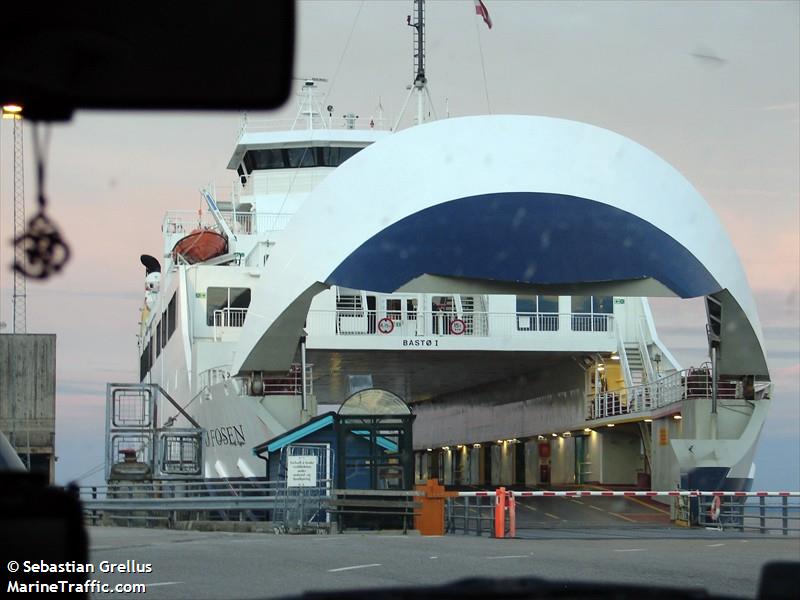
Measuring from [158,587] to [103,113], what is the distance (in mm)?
8511

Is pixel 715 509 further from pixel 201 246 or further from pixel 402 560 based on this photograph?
pixel 201 246

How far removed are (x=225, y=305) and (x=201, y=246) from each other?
2.48 m

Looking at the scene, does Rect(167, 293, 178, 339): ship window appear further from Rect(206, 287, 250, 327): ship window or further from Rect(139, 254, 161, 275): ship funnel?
Rect(139, 254, 161, 275): ship funnel

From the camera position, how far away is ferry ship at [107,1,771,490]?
80.5 feet

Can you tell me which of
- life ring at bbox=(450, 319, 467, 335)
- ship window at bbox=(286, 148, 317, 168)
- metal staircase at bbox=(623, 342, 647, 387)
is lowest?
metal staircase at bbox=(623, 342, 647, 387)

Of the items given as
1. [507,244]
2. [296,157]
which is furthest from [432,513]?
[296,157]

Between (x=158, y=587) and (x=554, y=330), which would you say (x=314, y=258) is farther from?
(x=158, y=587)

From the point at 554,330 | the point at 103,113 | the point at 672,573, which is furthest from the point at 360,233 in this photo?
the point at 103,113

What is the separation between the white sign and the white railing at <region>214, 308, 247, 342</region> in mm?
14101

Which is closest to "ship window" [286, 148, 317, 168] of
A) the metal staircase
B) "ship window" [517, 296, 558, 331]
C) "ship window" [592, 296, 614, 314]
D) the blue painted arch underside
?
"ship window" [517, 296, 558, 331]

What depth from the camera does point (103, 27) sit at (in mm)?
2051

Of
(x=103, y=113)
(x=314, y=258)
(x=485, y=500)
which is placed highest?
(x=314, y=258)

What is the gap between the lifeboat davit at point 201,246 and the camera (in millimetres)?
38156

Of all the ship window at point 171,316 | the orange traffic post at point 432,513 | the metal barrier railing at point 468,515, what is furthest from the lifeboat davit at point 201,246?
the orange traffic post at point 432,513
